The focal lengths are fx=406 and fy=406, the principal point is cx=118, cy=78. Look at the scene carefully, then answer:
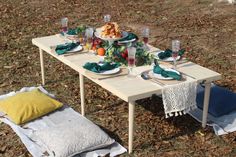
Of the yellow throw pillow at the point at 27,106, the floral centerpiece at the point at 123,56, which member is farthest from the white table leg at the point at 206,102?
the yellow throw pillow at the point at 27,106

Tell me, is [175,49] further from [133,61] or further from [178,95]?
[178,95]

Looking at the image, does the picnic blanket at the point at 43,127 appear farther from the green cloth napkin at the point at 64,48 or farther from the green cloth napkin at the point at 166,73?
the green cloth napkin at the point at 166,73

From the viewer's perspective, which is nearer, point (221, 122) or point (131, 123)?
point (131, 123)

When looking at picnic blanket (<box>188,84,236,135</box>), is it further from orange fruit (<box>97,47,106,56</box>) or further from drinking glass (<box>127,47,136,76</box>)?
orange fruit (<box>97,47,106,56</box>)

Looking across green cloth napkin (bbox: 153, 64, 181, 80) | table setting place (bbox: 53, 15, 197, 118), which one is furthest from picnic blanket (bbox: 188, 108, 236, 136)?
green cloth napkin (bbox: 153, 64, 181, 80)

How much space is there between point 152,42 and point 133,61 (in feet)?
12.0

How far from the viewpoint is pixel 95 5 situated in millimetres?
11258

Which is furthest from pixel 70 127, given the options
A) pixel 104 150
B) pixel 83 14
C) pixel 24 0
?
pixel 24 0

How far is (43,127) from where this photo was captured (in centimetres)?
479

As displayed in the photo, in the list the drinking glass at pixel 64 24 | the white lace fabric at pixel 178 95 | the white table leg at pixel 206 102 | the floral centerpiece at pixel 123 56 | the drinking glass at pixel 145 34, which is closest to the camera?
the white lace fabric at pixel 178 95

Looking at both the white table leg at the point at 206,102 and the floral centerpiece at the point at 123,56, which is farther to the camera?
the floral centerpiece at the point at 123,56

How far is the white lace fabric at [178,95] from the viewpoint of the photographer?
14.1ft

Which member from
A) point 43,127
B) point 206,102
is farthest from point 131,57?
point 43,127

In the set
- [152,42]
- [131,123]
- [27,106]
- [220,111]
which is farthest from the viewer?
[152,42]
